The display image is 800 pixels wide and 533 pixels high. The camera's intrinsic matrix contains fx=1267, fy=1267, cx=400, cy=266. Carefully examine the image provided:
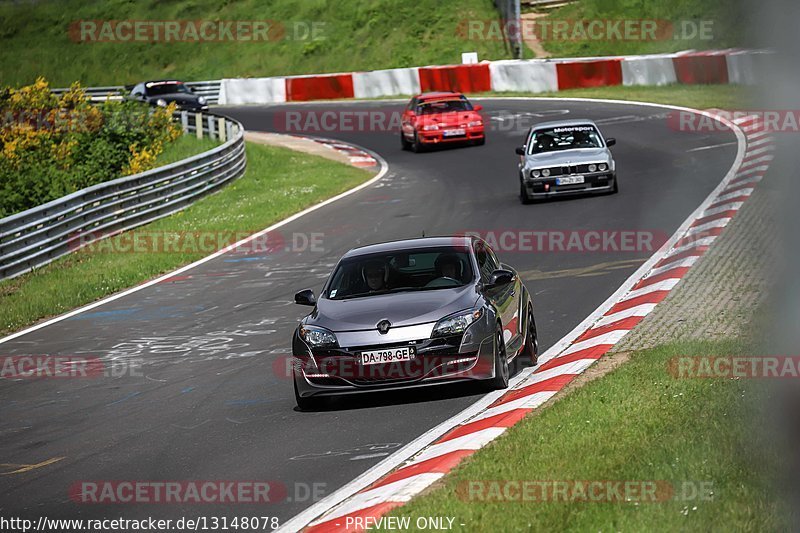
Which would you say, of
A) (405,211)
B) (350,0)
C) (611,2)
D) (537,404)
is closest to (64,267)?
(405,211)

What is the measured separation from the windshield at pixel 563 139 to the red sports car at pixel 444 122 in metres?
11.1

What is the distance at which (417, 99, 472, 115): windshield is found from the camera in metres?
36.7

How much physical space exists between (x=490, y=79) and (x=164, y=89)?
13.4 metres

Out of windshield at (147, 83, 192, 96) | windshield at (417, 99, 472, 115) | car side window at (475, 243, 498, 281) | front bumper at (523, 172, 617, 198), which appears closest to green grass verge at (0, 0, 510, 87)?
windshield at (147, 83, 192, 96)

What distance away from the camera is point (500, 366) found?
35.6ft

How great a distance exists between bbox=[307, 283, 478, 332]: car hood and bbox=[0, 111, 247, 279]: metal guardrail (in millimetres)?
12361

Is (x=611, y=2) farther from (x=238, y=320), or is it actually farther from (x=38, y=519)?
(x=38, y=519)

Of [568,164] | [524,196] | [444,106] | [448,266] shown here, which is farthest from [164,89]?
[448,266]

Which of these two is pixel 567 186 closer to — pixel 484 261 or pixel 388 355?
pixel 484 261

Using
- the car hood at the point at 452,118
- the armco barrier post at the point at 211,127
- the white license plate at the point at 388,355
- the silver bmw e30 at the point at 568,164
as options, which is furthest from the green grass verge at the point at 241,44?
the white license plate at the point at 388,355

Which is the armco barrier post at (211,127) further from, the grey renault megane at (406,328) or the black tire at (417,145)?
the grey renault megane at (406,328)

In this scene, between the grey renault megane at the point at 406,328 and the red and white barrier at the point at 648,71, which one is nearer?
the grey renault megane at the point at 406,328

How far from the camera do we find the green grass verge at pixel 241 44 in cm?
6450

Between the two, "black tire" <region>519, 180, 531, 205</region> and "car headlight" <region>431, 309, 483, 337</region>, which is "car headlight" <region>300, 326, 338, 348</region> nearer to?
"car headlight" <region>431, 309, 483, 337</region>
